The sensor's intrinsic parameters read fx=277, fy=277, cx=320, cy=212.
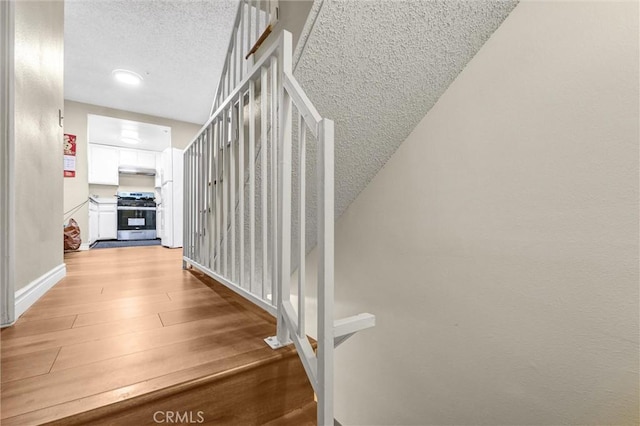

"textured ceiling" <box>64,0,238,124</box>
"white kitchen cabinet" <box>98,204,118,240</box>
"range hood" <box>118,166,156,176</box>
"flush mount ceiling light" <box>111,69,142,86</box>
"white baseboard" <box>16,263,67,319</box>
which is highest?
"textured ceiling" <box>64,0,238,124</box>

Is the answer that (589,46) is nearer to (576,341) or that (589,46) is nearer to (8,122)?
(576,341)

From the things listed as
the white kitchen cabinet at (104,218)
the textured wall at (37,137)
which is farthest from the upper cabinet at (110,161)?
the textured wall at (37,137)

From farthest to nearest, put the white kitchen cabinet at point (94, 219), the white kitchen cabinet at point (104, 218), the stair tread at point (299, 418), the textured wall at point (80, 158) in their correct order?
the white kitchen cabinet at point (104, 218), the white kitchen cabinet at point (94, 219), the textured wall at point (80, 158), the stair tread at point (299, 418)

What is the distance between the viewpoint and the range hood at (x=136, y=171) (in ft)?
18.2

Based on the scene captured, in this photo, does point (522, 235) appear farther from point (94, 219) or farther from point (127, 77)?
point (94, 219)

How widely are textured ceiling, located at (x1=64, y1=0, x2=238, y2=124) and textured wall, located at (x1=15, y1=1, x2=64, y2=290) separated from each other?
505 millimetres

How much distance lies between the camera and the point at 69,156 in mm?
3232

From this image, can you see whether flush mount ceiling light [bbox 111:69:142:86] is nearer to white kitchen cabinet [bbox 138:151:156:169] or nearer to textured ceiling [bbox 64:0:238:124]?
textured ceiling [bbox 64:0:238:124]

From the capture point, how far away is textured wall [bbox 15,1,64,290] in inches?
48.3

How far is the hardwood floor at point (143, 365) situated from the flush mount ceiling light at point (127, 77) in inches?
104

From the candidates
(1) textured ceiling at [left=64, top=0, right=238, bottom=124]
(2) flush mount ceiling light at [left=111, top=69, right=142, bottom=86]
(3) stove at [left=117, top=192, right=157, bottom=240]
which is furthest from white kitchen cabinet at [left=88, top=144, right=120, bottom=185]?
(2) flush mount ceiling light at [left=111, top=69, right=142, bottom=86]

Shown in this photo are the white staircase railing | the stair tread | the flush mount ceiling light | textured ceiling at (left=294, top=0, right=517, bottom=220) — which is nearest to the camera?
the white staircase railing

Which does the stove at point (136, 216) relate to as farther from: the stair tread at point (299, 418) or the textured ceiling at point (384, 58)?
the stair tread at point (299, 418)

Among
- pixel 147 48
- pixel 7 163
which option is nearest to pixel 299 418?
pixel 7 163
